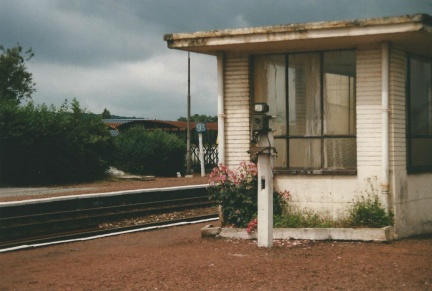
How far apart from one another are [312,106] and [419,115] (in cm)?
237

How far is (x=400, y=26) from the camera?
10703 mm

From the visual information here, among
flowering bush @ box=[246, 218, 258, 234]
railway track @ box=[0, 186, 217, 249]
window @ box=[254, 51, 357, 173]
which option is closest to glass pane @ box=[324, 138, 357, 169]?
window @ box=[254, 51, 357, 173]

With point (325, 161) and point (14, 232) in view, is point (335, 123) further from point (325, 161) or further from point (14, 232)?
point (14, 232)

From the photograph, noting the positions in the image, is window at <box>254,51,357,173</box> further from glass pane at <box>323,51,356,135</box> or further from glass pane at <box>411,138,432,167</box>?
glass pane at <box>411,138,432,167</box>

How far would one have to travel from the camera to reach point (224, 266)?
29.9 ft

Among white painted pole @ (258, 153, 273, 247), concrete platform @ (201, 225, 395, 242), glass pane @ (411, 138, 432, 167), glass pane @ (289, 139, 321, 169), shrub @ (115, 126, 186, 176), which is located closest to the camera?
white painted pole @ (258, 153, 273, 247)

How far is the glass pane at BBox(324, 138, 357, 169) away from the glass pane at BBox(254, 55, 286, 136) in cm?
89

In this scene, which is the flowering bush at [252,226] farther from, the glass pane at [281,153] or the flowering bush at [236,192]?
the glass pane at [281,153]

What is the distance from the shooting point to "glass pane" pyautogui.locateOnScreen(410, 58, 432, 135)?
12750 mm

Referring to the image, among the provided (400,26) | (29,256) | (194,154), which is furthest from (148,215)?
(194,154)

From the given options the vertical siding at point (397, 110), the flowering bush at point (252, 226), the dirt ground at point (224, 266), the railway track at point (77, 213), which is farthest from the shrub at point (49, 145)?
the vertical siding at point (397, 110)

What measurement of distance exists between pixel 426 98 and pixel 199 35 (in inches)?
188

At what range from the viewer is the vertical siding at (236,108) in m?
12.5

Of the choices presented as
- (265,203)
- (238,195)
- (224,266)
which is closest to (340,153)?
(238,195)
